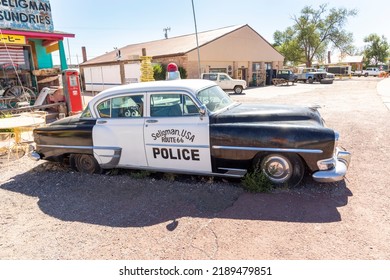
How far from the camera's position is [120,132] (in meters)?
4.60

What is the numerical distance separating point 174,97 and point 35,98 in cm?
1022

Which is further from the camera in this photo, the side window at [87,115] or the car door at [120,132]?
the side window at [87,115]

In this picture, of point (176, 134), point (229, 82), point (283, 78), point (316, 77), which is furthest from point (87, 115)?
point (316, 77)

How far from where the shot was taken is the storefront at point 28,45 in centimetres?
1038

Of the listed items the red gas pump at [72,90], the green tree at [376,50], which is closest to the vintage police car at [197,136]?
the red gas pump at [72,90]

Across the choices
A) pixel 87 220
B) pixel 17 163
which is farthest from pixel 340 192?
pixel 17 163

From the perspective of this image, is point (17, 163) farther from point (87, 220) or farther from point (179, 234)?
point (179, 234)

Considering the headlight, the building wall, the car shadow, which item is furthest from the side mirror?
the building wall

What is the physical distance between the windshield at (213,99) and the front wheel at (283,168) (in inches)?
46.0

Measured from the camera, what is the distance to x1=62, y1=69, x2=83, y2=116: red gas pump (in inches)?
396

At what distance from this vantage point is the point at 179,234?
10.4ft

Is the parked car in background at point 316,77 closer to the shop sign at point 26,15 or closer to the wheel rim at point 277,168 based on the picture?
the shop sign at point 26,15

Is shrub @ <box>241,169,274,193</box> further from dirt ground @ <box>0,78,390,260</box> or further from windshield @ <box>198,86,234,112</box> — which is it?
windshield @ <box>198,86,234,112</box>

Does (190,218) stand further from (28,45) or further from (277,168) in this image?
(28,45)
